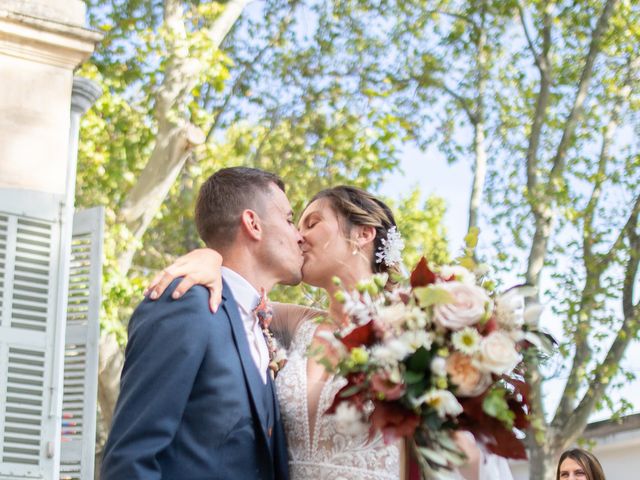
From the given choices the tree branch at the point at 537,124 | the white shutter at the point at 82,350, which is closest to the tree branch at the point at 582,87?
the tree branch at the point at 537,124

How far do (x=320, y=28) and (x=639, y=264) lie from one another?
5.40 m

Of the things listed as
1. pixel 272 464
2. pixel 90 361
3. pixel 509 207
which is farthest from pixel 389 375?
pixel 509 207

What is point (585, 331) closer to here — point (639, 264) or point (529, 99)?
point (639, 264)

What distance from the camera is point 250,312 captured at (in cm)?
447

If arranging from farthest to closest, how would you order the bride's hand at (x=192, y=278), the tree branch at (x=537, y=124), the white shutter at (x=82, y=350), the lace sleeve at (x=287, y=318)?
the tree branch at (x=537, y=124) → the white shutter at (x=82, y=350) → the lace sleeve at (x=287, y=318) → the bride's hand at (x=192, y=278)

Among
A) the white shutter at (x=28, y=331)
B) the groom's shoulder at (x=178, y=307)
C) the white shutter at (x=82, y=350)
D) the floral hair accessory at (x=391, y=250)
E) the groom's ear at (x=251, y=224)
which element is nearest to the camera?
the groom's shoulder at (x=178, y=307)

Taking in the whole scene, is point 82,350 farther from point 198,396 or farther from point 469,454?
point 469,454

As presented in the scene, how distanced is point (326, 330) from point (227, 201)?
642 mm

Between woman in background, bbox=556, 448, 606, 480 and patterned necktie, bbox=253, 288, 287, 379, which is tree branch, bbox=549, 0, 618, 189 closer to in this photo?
woman in background, bbox=556, 448, 606, 480

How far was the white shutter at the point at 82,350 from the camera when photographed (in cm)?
793

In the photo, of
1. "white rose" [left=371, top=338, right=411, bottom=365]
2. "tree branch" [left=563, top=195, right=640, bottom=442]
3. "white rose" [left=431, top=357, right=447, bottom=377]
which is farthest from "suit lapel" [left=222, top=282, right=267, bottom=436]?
"tree branch" [left=563, top=195, right=640, bottom=442]

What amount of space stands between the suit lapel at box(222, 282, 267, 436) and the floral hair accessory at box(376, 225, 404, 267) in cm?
78

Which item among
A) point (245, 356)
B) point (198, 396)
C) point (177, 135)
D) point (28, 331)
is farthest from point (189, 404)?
point (177, 135)

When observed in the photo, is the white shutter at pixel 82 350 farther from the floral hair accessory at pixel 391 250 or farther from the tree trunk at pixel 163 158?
the tree trunk at pixel 163 158
